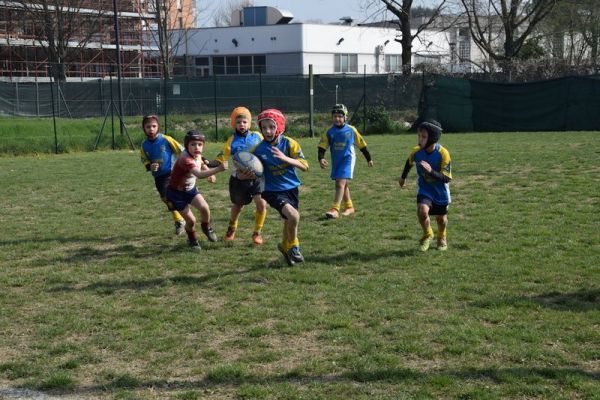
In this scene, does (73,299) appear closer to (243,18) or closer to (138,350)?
(138,350)

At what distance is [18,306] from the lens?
24.0 feet

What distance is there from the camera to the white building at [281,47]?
188ft

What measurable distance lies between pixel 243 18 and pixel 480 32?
2627 cm

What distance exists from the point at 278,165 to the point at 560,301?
3.28 metres

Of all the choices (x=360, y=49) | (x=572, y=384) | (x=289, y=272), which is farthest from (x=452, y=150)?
(x=360, y=49)

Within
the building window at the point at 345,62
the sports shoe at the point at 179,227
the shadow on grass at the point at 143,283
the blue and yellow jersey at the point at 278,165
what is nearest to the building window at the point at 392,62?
the building window at the point at 345,62

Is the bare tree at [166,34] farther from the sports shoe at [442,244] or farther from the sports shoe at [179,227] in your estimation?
the sports shoe at [442,244]

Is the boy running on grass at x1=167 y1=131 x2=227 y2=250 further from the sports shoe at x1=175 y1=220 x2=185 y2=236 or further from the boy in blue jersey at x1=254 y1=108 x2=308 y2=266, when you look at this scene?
the sports shoe at x1=175 y1=220 x2=185 y2=236

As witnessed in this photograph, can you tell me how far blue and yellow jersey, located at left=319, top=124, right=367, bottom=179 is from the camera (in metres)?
12.0

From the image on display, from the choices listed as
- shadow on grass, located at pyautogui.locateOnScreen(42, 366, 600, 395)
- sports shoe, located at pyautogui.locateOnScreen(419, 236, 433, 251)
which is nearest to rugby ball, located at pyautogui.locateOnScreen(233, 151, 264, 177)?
sports shoe, located at pyautogui.locateOnScreen(419, 236, 433, 251)

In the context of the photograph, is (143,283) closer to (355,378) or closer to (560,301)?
(355,378)

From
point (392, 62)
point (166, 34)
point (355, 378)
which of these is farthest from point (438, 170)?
point (392, 62)

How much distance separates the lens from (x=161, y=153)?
10.5 m

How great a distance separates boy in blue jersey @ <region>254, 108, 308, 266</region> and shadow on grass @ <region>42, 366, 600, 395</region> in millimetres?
3246
